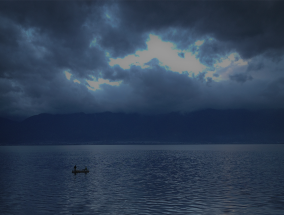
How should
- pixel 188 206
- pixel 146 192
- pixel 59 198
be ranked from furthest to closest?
1. pixel 146 192
2. pixel 59 198
3. pixel 188 206

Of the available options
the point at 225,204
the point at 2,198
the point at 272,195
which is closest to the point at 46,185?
the point at 2,198

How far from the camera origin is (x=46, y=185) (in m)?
55.6

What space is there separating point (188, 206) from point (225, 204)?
223 inches

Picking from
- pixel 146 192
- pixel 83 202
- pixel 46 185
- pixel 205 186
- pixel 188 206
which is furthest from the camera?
pixel 46 185

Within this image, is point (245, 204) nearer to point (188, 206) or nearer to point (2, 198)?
point (188, 206)

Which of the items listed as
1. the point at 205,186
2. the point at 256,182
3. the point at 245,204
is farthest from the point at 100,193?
the point at 256,182

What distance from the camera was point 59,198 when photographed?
1689 inches

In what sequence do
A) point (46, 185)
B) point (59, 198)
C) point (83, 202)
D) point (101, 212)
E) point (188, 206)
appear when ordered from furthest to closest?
1. point (46, 185)
2. point (59, 198)
3. point (83, 202)
4. point (188, 206)
5. point (101, 212)

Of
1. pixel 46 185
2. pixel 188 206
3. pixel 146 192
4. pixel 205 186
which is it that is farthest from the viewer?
pixel 46 185

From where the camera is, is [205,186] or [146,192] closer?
[146,192]

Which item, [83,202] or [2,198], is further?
[2,198]

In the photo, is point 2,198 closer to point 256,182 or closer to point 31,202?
point 31,202

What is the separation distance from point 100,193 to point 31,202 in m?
11.8

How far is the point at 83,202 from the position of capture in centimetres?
3991
